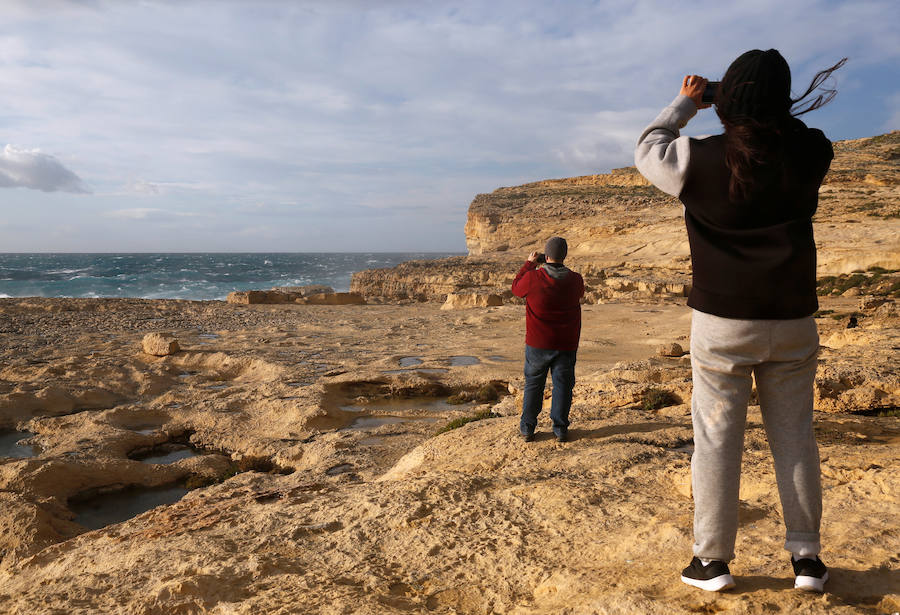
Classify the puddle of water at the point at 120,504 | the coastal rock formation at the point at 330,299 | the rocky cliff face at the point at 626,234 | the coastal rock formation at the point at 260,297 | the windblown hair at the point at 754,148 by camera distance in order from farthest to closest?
the coastal rock formation at the point at 330,299 < the coastal rock formation at the point at 260,297 < the rocky cliff face at the point at 626,234 < the puddle of water at the point at 120,504 < the windblown hair at the point at 754,148

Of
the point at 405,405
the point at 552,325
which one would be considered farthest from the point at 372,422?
the point at 552,325

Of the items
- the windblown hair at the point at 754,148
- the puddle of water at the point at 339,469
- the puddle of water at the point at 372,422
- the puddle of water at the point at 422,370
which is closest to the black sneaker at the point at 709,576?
the windblown hair at the point at 754,148

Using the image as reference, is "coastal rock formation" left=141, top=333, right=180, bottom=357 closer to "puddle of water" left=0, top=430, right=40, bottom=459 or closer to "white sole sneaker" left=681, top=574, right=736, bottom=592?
"puddle of water" left=0, top=430, right=40, bottom=459

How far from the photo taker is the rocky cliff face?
2069 cm

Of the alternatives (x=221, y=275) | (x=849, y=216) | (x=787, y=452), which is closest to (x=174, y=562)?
(x=787, y=452)

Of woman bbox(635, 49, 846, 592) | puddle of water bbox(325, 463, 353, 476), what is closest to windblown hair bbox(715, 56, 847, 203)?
woman bbox(635, 49, 846, 592)

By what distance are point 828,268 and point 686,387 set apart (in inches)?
669

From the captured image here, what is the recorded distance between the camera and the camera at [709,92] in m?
2.14

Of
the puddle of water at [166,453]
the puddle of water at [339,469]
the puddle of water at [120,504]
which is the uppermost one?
the puddle of water at [339,469]

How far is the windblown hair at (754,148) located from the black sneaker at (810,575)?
4.38ft

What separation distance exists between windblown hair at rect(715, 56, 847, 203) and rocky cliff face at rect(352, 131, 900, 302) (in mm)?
19687

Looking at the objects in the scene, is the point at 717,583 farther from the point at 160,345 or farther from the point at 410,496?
the point at 160,345

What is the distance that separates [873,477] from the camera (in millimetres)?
3119

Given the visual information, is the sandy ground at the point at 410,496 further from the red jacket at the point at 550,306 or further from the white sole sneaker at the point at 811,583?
the red jacket at the point at 550,306
